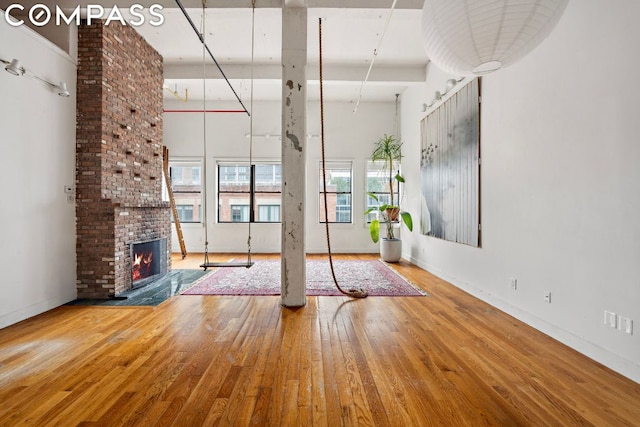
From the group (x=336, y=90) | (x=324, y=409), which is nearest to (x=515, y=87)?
(x=324, y=409)

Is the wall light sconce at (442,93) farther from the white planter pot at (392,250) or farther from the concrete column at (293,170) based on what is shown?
the white planter pot at (392,250)

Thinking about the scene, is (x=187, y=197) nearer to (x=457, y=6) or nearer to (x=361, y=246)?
A: (x=361, y=246)

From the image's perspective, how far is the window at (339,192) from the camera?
27.3ft

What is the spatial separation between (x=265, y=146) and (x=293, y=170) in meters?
4.68

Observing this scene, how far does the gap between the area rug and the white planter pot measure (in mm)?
503

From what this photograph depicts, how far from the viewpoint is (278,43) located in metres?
5.36

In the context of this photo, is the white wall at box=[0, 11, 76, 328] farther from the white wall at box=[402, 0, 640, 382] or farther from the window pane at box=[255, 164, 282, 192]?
the white wall at box=[402, 0, 640, 382]

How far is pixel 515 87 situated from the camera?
345 cm

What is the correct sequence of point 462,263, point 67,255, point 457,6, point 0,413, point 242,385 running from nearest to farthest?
point 457,6 → point 0,413 → point 242,385 → point 67,255 → point 462,263

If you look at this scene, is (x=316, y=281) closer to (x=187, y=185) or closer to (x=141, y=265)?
(x=141, y=265)

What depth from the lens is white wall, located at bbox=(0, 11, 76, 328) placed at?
10.3 ft

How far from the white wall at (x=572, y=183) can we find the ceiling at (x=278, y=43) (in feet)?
5.97

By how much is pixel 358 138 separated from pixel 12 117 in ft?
21.3

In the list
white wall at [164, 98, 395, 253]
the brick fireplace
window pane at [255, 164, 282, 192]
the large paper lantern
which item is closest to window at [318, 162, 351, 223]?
white wall at [164, 98, 395, 253]
